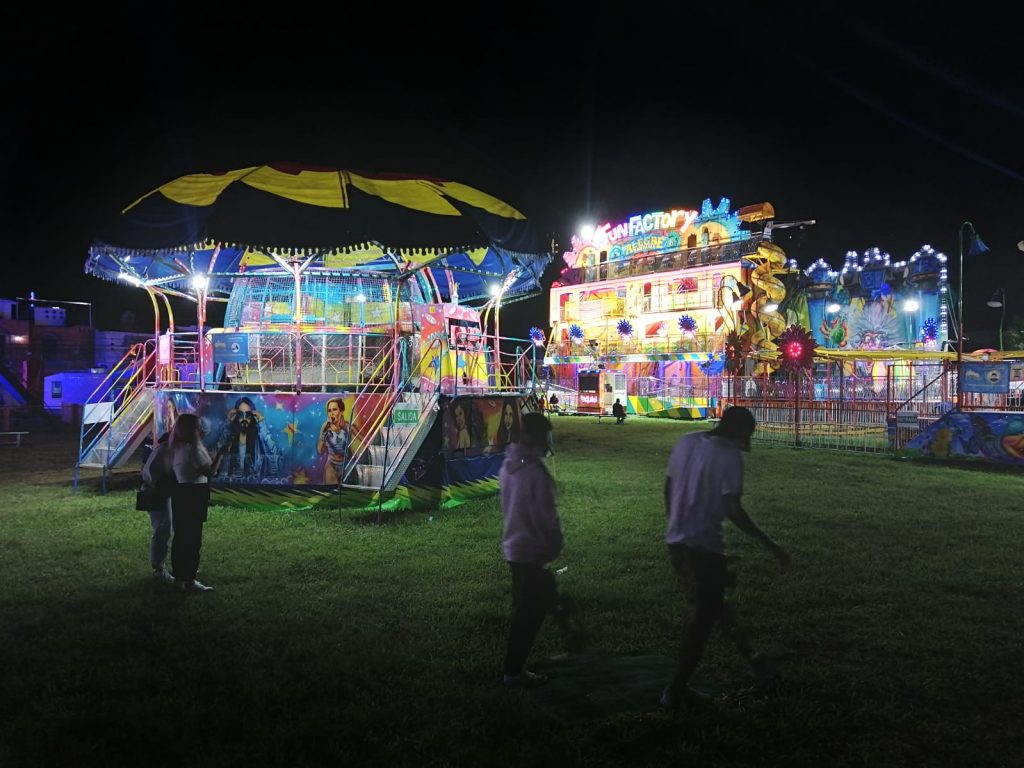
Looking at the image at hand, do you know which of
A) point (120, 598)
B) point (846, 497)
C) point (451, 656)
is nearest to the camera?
point (451, 656)

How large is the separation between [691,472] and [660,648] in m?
1.91

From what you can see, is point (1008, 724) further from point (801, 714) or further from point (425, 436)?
point (425, 436)

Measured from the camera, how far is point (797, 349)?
77.0 ft

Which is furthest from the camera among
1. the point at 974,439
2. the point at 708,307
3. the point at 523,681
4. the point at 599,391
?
the point at 708,307

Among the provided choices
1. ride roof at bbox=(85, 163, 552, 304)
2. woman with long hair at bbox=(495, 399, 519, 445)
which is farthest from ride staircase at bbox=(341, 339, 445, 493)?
ride roof at bbox=(85, 163, 552, 304)

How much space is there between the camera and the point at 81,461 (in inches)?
549

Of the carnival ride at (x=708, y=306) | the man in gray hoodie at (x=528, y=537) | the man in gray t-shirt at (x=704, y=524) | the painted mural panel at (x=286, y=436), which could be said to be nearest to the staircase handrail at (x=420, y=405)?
the painted mural panel at (x=286, y=436)

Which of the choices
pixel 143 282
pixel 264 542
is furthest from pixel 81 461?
pixel 264 542

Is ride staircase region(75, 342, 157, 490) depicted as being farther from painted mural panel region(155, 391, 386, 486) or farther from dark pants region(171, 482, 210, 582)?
dark pants region(171, 482, 210, 582)

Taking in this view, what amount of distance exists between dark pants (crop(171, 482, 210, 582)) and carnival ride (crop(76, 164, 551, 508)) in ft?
11.8

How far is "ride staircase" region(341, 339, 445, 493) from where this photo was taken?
11.3 meters

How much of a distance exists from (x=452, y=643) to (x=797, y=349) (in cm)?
2070

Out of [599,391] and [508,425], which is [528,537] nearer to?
[508,425]

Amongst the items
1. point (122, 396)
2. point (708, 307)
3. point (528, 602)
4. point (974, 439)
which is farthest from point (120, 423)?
point (708, 307)
